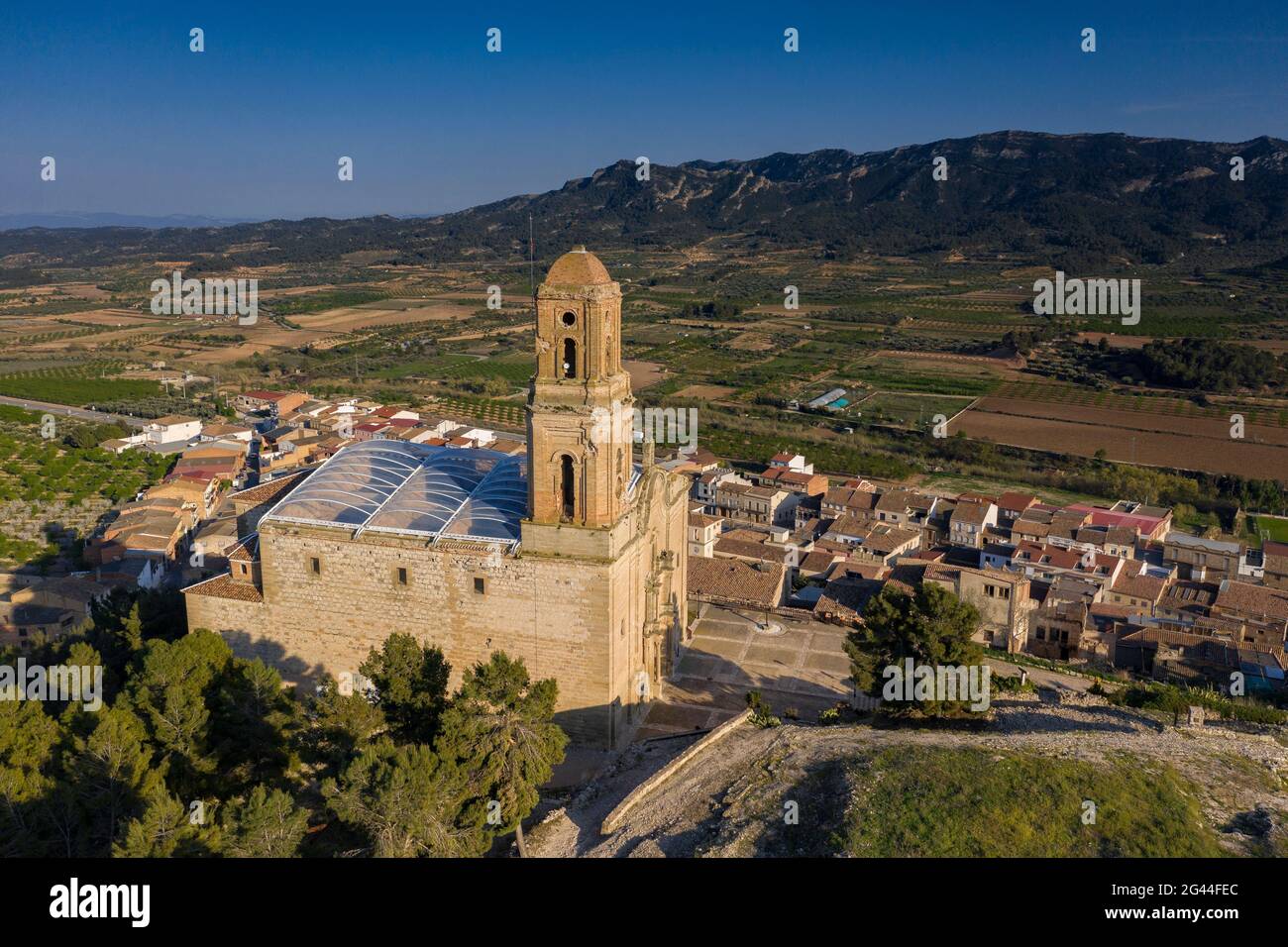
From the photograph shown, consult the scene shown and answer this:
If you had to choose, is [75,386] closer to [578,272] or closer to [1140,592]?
[578,272]

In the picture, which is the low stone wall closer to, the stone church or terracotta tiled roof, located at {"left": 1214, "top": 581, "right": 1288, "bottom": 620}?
the stone church

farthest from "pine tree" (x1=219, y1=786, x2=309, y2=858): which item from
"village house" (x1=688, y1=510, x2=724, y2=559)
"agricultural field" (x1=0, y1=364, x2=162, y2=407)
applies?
"agricultural field" (x1=0, y1=364, x2=162, y2=407)

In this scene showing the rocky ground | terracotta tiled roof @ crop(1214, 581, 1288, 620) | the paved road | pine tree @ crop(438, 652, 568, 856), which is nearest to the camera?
the rocky ground

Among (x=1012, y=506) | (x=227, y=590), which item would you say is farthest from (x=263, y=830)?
(x=1012, y=506)

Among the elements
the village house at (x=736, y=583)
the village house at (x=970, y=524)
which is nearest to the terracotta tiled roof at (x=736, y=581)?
the village house at (x=736, y=583)

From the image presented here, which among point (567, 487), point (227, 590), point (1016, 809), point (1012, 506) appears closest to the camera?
point (1016, 809)

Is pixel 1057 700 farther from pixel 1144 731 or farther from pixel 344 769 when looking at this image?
pixel 344 769

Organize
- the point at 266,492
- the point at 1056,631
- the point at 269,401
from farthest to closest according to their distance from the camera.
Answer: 1. the point at 269,401
2. the point at 1056,631
3. the point at 266,492
